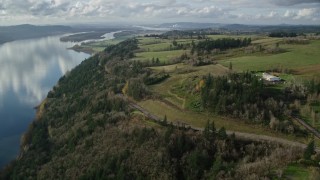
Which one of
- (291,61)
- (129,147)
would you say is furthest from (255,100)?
(291,61)

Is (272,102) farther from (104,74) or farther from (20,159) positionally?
(104,74)

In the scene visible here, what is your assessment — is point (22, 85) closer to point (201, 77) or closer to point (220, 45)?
point (220, 45)

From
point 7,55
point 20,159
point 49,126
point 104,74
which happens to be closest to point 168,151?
point 20,159

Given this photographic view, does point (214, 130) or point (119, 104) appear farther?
point (119, 104)

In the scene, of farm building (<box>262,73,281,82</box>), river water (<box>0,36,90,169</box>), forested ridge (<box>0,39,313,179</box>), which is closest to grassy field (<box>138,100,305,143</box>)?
forested ridge (<box>0,39,313,179</box>)

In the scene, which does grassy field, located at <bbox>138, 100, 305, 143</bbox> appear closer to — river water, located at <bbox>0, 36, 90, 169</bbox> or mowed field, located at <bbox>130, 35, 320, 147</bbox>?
mowed field, located at <bbox>130, 35, 320, 147</bbox>

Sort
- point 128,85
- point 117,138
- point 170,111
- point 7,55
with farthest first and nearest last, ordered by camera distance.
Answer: point 7,55 → point 128,85 → point 170,111 → point 117,138

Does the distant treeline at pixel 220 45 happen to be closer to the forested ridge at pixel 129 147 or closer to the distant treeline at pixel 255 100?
Result: the forested ridge at pixel 129 147
